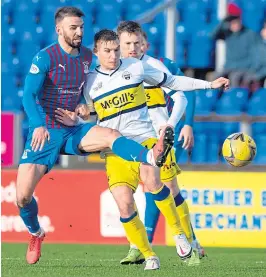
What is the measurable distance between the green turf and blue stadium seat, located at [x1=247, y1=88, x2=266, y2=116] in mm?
3142

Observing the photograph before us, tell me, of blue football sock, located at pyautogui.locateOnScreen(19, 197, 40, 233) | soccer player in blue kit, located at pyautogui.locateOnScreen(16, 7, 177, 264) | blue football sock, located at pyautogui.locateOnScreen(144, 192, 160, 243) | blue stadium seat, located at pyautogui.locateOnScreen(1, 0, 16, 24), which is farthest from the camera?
blue stadium seat, located at pyautogui.locateOnScreen(1, 0, 16, 24)

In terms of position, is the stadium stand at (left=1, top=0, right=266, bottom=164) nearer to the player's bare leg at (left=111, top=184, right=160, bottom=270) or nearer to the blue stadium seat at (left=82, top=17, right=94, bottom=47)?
the blue stadium seat at (left=82, top=17, right=94, bottom=47)

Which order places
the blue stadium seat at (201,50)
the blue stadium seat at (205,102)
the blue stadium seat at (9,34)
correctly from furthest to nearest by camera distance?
the blue stadium seat at (9,34), the blue stadium seat at (201,50), the blue stadium seat at (205,102)

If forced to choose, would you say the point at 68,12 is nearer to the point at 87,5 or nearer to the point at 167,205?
the point at 167,205

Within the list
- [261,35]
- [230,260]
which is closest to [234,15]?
[261,35]

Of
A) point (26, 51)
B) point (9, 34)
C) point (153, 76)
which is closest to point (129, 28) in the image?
point (153, 76)

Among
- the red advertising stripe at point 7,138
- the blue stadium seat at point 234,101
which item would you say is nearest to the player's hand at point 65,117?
the red advertising stripe at point 7,138

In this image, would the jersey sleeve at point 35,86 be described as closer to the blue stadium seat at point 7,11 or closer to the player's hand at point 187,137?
the player's hand at point 187,137

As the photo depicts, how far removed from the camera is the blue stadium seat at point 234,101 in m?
13.8

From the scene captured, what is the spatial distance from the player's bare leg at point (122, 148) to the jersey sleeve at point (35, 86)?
393 mm

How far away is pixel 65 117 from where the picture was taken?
8.09m

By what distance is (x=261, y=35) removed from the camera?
1383 centimetres

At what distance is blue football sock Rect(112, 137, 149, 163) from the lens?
743 cm

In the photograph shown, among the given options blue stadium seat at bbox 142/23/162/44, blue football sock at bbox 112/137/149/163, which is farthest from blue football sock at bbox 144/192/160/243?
blue stadium seat at bbox 142/23/162/44
